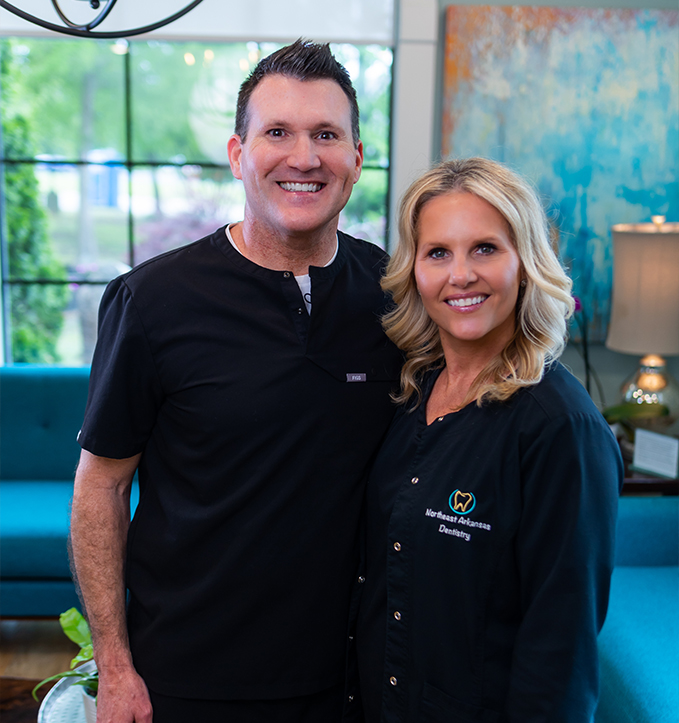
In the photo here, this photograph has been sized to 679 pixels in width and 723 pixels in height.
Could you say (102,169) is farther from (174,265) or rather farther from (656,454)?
(656,454)

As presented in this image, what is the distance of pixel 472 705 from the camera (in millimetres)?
1190

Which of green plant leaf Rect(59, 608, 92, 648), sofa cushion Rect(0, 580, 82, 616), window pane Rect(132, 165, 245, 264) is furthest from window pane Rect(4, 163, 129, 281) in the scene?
green plant leaf Rect(59, 608, 92, 648)

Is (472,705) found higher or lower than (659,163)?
lower

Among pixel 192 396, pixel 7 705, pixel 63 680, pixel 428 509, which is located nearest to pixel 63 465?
pixel 7 705

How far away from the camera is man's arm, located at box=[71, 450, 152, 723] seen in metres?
1.37

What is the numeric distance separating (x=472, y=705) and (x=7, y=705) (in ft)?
6.03

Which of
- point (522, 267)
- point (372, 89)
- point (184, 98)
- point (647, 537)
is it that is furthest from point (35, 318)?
point (522, 267)

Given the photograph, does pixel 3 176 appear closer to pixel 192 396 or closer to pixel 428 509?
pixel 192 396

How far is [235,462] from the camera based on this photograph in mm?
1315

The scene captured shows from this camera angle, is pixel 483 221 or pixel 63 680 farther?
pixel 63 680

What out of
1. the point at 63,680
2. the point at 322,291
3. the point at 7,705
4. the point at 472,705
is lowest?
the point at 7,705

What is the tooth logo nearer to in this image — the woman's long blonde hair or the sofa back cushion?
the woman's long blonde hair

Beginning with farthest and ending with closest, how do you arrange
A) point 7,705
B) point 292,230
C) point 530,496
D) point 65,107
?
point 65,107 → point 7,705 → point 292,230 → point 530,496

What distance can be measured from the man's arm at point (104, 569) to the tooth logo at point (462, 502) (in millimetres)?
645
